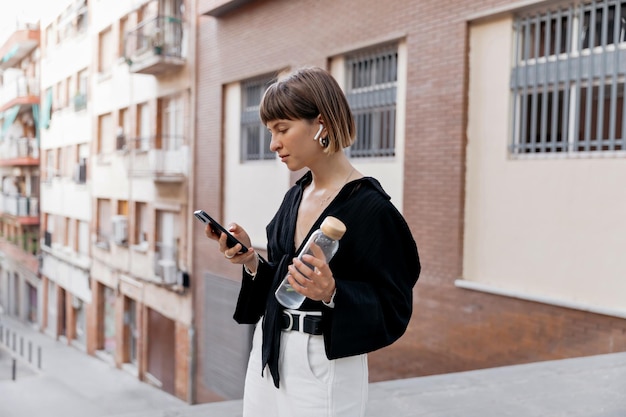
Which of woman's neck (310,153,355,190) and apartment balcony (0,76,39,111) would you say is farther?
apartment balcony (0,76,39,111)

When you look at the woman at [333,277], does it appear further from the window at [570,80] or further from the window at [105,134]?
the window at [105,134]

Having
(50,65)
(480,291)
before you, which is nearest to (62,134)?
(50,65)

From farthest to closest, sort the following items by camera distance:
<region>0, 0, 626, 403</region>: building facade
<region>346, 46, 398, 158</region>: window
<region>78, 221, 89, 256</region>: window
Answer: <region>78, 221, 89, 256</region>: window < <region>346, 46, 398, 158</region>: window < <region>0, 0, 626, 403</region>: building facade

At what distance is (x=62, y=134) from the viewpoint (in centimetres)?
1856

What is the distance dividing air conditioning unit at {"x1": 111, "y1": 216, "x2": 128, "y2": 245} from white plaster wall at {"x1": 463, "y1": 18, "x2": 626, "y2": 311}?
9824 mm

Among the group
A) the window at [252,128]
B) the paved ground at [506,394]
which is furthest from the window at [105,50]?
the paved ground at [506,394]

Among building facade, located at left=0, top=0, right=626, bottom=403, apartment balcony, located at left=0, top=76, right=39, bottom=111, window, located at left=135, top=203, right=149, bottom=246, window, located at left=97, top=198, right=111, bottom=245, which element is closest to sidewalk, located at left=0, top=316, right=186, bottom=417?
building facade, located at left=0, top=0, right=626, bottom=403

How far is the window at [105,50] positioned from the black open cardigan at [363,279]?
15.1 m

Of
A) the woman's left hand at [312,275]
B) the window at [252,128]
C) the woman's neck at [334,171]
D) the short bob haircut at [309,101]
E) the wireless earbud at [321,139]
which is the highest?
the window at [252,128]

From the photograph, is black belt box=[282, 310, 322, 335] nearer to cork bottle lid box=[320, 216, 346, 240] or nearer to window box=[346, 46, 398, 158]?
cork bottle lid box=[320, 216, 346, 240]

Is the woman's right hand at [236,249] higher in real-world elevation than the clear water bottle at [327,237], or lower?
lower

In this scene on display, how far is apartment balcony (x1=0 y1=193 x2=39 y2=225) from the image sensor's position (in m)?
20.9

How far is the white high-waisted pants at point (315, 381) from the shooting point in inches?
53.3

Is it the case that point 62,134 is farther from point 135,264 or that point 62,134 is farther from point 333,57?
point 333,57
